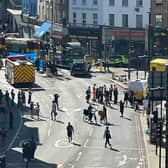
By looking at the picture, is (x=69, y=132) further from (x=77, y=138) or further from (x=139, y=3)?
(x=139, y=3)

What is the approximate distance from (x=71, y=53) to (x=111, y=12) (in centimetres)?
1523

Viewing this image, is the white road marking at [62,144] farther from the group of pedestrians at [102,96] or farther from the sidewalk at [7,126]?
the group of pedestrians at [102,96]

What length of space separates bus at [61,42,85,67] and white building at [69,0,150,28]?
511 inches

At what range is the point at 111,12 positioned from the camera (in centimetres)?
10725

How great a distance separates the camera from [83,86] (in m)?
79.6

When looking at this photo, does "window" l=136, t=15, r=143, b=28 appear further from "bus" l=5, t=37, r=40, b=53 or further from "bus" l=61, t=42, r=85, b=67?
"bus" l=5, t=37, r=40, b=53

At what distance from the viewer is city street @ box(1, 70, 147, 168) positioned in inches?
1855

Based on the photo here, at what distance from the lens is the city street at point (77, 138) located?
47.1 metres

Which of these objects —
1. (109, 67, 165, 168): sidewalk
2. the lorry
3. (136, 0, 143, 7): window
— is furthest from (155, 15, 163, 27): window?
(109, 67, 165, 168): sidewalk

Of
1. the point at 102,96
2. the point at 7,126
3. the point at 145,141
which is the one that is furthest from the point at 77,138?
the point at 102,96

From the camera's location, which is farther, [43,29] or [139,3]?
[43,29]

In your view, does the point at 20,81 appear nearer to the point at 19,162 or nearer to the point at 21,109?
the point at 21,109

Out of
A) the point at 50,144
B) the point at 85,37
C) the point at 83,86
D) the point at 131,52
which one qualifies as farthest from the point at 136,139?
the point at 85,37

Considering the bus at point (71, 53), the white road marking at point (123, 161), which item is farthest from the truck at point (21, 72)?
the white road marking at point (123, 161)
